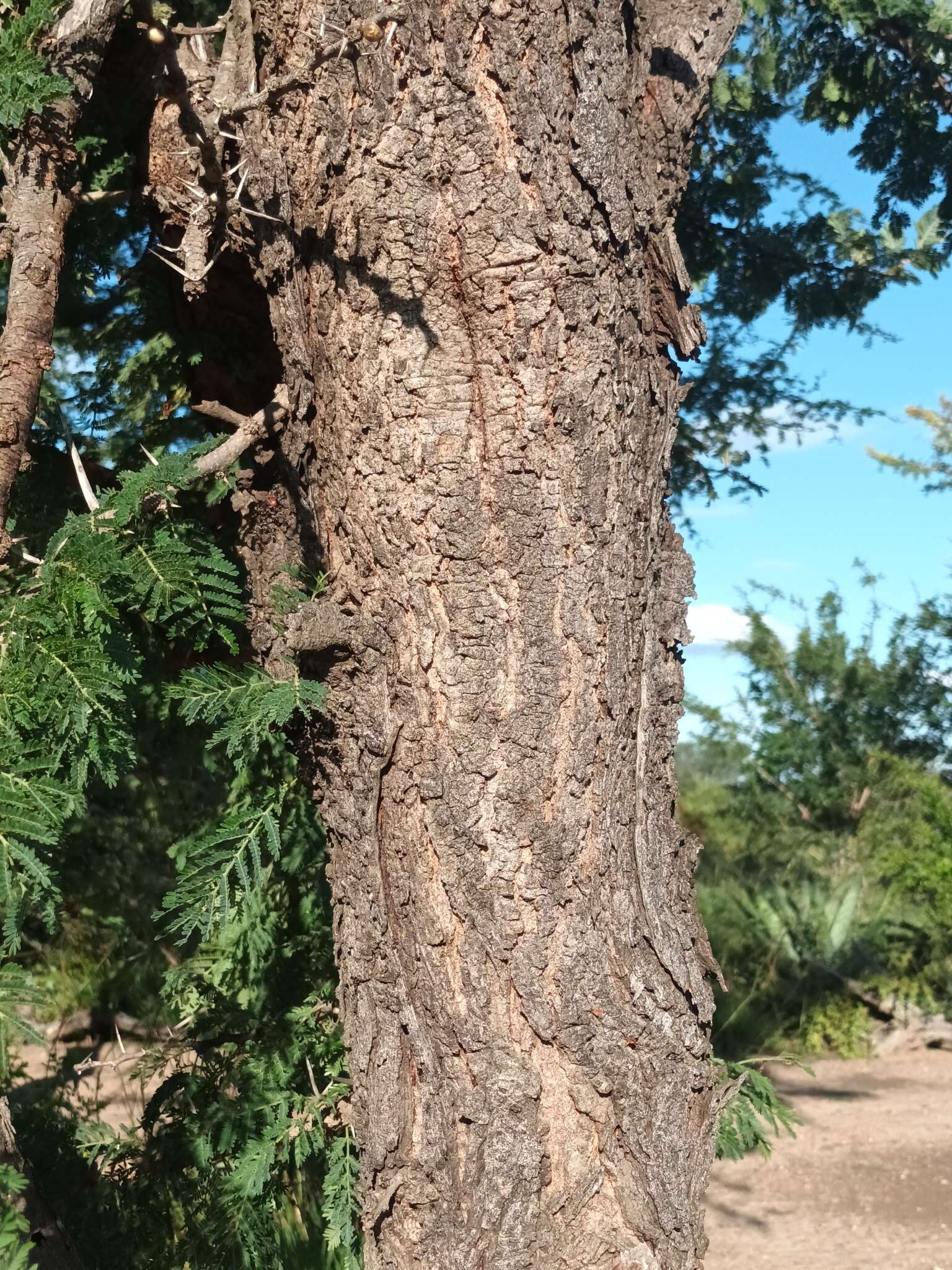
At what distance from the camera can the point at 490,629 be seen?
2.14 m

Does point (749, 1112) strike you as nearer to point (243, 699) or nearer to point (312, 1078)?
point (312, 1078)

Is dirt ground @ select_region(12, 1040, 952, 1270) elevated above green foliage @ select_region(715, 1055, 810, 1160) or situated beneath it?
situated beneath

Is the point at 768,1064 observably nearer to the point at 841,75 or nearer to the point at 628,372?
the point at 841,75

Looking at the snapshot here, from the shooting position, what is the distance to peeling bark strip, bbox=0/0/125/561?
228 cm

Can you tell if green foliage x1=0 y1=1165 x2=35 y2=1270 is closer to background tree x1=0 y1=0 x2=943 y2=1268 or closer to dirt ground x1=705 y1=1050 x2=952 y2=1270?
background tree x1=0 y1=0 x2=943 y2=1268

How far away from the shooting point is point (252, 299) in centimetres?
305

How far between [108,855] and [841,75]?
487 cm

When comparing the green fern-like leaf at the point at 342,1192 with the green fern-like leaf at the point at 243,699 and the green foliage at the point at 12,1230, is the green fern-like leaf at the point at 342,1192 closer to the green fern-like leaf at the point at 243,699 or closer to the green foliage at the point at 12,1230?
the green foliage at the point at 12,1230

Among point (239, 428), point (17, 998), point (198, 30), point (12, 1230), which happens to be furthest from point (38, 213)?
point (12, 1230)

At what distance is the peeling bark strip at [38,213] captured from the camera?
2.28 meters

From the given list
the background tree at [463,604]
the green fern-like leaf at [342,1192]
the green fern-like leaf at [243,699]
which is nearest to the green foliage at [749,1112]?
the background tree at [463,604]

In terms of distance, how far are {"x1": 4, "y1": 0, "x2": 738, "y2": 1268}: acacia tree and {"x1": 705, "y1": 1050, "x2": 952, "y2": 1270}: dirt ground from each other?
3.39 meters

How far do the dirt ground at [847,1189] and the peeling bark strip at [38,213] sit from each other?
453 cm

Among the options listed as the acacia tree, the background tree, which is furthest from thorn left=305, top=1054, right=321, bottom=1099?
the acacia tree
